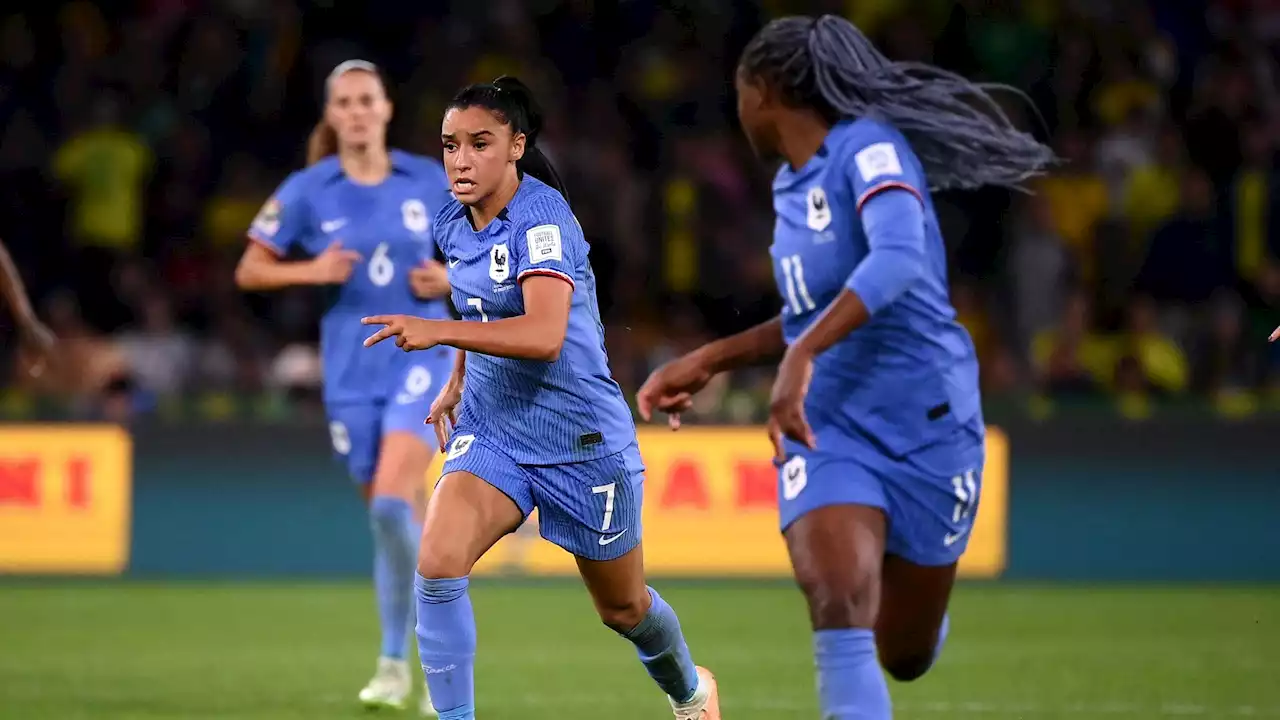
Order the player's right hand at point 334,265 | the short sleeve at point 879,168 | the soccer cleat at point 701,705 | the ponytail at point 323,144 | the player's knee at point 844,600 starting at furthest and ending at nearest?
1. the ponytail at point 323,144
2. the player's right hand at point 334,265
3. the soccer cleat at point 701,705
4. the short sleeve at point 879,168
5. the player's knee at point 844,600

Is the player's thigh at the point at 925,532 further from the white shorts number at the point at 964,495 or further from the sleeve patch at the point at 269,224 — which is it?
the sleeve patch at the point at 269,224

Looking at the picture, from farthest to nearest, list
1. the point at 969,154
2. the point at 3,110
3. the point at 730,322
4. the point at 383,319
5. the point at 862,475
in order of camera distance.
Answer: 1. the point at 3,110
2. the point at 730,322
3. the point at 969,154
4. the point at 862,475
5. the point at 383,319

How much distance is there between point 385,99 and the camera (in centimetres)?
873

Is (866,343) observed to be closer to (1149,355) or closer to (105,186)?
(1149,355)

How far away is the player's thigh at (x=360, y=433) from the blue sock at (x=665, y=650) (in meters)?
2.57

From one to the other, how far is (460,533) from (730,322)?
9444 mm

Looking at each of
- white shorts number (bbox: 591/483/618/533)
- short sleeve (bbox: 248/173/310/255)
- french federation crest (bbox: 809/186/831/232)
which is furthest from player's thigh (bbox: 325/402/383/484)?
french federation crest (bbox: 809/186/831/232)

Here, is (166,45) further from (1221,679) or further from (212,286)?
(1221,679)

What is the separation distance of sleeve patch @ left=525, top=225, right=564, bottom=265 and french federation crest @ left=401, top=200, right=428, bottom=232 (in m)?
3.05

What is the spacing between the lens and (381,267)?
8641 millimetres

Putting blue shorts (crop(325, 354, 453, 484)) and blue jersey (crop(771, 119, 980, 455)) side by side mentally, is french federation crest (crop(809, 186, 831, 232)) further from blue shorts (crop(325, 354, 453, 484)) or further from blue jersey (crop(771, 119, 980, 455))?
blue shorts (crop(325, 354, 453, 484))

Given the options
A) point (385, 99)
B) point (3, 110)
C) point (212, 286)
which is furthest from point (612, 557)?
point (3, 110)

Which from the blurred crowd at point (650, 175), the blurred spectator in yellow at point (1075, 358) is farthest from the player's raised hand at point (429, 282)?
the blurred spectator in yellow at point (1075, 358)

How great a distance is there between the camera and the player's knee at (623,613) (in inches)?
240
